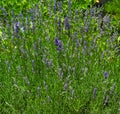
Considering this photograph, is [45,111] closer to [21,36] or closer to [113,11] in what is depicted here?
[21,36]

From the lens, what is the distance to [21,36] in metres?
3.69

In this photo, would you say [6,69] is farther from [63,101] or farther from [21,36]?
[63,101]

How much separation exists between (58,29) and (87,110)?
106 centimetres

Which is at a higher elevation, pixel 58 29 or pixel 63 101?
pixel 58 29

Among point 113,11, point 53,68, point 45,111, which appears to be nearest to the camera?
point 45,111

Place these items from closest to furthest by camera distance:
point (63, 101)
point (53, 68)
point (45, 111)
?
point (45, 111) → point (63, 101) → point (53, 68)

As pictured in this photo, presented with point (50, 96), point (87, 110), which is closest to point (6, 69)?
point (50, 96)

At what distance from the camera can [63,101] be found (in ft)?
10.5

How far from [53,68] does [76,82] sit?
0.28 m

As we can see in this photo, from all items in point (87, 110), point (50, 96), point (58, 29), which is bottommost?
point (87, 110)

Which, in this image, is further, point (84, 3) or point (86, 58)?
point (84, 3)

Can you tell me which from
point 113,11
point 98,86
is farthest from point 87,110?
point 113,11

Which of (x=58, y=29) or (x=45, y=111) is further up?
(x=58, y=29)

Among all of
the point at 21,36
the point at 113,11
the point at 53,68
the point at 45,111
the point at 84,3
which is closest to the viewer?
the point at 45,111
